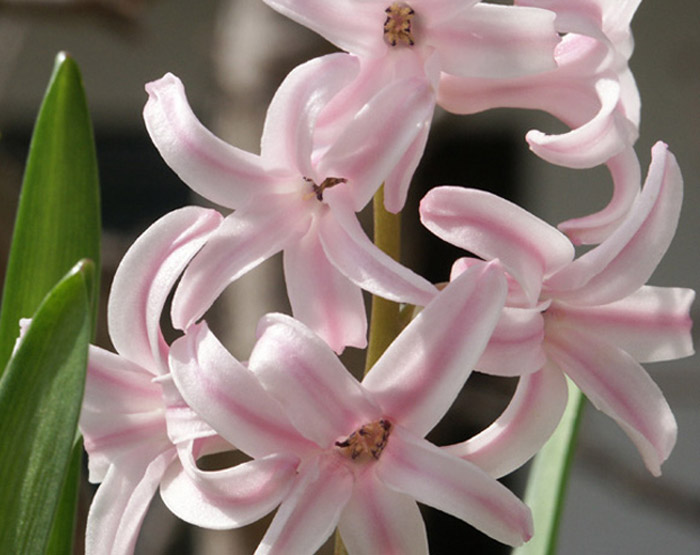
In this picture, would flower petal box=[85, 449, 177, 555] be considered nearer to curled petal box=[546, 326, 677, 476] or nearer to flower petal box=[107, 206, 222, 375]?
flower petal box=[107, 206, 222, 375]

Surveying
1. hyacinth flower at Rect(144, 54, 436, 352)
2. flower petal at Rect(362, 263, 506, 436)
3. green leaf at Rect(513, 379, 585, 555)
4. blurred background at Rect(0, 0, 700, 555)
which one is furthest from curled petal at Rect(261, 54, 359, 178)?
blurred background at Rect(0, 0, 700, 555)

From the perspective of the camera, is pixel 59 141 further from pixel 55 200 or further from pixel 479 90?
pixel 479 90

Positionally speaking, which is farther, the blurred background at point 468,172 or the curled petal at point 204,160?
the blurred background at point 468,172

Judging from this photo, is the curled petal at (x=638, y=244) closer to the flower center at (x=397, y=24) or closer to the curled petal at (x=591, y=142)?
the curled petal at (x=591, y=142)

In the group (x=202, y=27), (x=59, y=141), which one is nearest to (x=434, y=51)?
(x=59, y=141)

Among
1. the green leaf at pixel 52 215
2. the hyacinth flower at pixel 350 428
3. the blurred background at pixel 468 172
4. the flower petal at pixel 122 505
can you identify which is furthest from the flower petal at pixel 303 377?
the blurred background at pixel 468 172
